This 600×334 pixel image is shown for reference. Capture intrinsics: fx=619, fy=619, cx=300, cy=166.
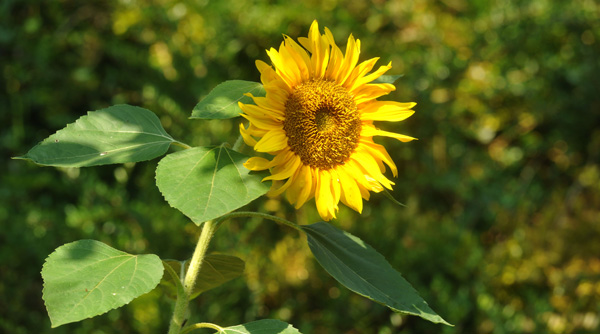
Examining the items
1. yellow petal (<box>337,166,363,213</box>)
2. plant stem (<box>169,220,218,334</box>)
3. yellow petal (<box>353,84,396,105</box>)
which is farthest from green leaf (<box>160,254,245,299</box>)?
yellow petal (<box>353,84,396,105</box>)

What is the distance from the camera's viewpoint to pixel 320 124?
3.01 feet

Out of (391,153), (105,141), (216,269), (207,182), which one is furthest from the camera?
(391,153)

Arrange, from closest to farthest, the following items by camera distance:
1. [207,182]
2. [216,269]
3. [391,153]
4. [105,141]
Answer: [207,182], [105,141], [216,269], [391,153]

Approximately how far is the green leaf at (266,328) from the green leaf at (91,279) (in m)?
0.18

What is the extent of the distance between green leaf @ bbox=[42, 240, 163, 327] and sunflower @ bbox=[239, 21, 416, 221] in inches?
8.1

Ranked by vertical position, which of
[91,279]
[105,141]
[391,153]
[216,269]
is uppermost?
[105,141]

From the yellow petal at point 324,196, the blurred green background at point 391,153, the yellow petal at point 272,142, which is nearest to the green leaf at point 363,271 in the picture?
the yellow petal at point 324,196

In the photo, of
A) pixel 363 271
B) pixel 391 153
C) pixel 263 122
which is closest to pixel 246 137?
pixel 263 122

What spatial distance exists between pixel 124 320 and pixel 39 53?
1.51 meters

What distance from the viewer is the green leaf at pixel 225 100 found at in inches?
32.6

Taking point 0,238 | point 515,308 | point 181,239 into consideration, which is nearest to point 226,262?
point 181,239

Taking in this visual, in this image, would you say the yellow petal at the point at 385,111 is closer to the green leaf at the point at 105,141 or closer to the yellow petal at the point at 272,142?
the yellow petal at the point at 272,142

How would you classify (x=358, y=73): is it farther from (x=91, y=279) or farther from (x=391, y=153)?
(x=391, y=153)

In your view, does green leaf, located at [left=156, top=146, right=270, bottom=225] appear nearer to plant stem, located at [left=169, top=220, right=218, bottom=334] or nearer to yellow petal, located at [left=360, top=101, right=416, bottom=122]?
plant stem, located at [left=169, top=220, right=218, bottom=334]
